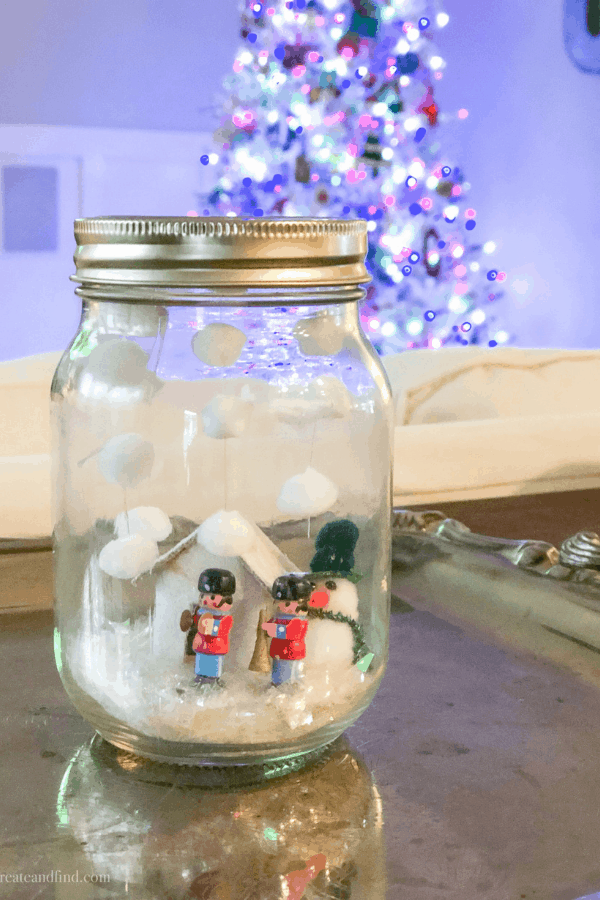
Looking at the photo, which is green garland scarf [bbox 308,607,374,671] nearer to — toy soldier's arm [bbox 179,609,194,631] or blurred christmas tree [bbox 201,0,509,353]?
toy soldier's arm [bbox 179,609,194,631]

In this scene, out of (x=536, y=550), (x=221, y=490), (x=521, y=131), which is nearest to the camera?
(x=221, y=490)

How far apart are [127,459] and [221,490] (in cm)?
7

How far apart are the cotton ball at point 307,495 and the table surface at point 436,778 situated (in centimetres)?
13

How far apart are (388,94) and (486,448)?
323cm

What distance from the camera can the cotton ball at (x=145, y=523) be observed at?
1.70 ft

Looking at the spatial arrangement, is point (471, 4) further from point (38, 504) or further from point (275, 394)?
point (275, 394)

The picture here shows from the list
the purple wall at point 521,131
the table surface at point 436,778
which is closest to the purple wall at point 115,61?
the purple wall at point 521,131

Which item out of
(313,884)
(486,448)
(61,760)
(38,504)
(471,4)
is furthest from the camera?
(471,4)

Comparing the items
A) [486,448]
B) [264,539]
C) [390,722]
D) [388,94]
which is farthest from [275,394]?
[388,94]

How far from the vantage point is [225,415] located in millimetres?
502

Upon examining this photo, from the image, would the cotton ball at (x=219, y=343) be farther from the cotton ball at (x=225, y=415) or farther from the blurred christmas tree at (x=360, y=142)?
the blurred christmas tree at (x=360, y=142)

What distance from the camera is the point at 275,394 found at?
1.69 ft

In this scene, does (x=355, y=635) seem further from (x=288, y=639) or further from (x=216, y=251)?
(x=216, y=251)

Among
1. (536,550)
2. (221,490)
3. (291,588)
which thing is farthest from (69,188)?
(291,588)
